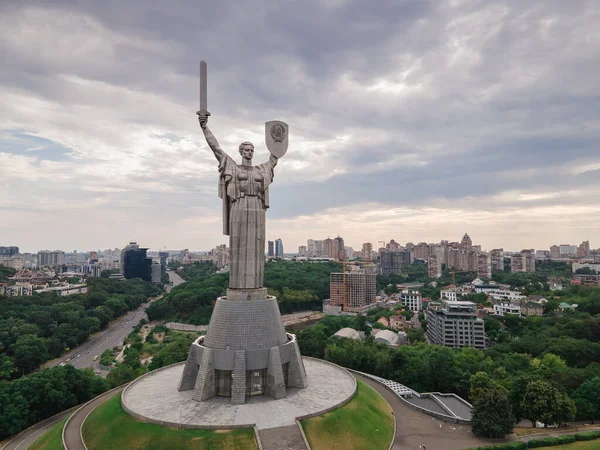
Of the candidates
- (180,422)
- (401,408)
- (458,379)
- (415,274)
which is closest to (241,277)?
(180,422)

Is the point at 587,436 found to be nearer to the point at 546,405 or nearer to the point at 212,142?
the point at 546,405

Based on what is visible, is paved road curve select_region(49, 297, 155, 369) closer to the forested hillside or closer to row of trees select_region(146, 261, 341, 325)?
row of trees select_region(146, 261, 341, 325)

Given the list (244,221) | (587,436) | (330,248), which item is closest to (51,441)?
(244,221)

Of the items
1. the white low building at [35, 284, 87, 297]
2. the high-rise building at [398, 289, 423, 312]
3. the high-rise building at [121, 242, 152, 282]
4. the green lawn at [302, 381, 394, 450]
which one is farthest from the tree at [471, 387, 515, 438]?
the high-rise building at [121, 242, 152, 282]

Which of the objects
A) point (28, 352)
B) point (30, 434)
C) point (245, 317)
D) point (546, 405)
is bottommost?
point (28, 352)

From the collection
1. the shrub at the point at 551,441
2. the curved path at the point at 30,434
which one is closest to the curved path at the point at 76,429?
the curved path at the point at 30,434

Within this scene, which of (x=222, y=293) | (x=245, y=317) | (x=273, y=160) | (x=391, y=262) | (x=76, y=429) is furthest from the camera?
(x=391, y=262)

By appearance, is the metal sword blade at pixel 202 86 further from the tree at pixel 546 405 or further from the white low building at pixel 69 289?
the white low building at pixel 69 289

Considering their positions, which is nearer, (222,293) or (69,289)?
(222,293)
